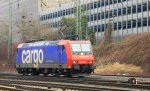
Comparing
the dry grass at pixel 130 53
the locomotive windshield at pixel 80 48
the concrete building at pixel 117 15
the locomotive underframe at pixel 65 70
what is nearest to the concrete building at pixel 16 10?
the concrete building at pixel 117 15

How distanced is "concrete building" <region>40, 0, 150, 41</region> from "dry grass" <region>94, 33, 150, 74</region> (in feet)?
40.1

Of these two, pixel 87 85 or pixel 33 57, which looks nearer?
pixel 87 85

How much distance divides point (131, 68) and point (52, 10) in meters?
56.8

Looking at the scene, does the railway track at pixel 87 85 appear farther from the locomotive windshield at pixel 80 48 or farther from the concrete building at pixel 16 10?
the concrete building at pixel 16 10

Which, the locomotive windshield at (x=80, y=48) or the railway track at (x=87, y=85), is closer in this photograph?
the railway track at (x=87, y=85)

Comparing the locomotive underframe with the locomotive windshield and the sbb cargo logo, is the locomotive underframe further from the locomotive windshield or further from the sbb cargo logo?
the locomotive windshield

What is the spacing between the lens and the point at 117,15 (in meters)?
82.6

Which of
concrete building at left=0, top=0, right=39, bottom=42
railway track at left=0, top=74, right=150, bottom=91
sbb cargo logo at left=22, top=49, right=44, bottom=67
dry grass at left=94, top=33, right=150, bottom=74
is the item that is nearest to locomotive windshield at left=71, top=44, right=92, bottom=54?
sbb cargo logo at left=22, top=49, right=44, bottom=67

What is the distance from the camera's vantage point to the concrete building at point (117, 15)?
75938 millimetres

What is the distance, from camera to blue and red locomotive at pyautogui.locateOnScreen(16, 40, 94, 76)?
36781 mm

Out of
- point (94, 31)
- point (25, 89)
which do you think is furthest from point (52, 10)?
point (25, 89)

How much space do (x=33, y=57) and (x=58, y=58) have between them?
5890mm

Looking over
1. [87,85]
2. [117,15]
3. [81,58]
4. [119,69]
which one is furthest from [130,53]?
[87,85]

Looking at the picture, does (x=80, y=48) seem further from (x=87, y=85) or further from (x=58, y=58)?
(x=87, y=85)
